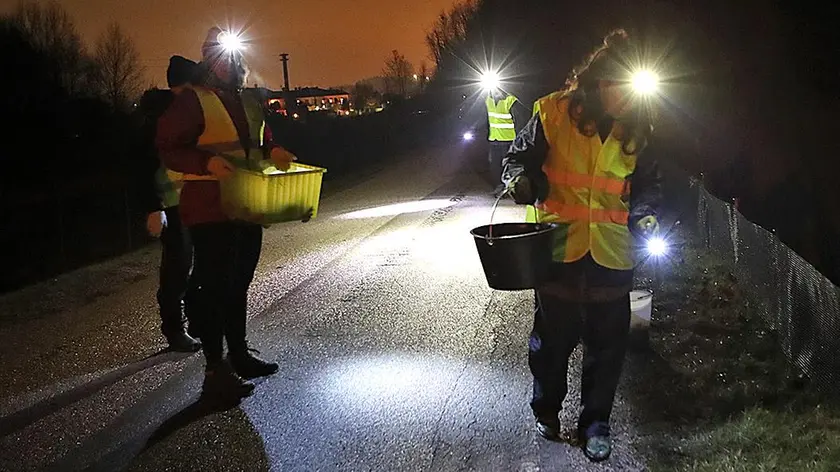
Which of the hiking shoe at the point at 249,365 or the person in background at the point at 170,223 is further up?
the person in background at the point at 170,223

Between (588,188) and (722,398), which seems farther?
(722,398)

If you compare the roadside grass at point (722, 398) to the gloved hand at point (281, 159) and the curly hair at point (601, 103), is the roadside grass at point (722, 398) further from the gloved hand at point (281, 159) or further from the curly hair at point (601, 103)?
the gloved hand at point (281, 159)

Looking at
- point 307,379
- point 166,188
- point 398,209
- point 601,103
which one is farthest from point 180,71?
point 398,209

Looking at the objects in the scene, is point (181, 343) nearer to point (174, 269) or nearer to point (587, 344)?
point (174, 269)

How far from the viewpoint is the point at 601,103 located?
11.3 feet

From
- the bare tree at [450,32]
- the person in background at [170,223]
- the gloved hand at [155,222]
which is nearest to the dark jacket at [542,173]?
the person in background at [170,223]

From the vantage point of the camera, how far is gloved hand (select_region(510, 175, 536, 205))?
11.9ft

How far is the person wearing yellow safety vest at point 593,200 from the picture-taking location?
11.5 feet

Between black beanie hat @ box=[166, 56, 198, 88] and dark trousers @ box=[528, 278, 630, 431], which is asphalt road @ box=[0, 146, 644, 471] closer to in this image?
dark trousers @ box=[528, 278, 630, 431]

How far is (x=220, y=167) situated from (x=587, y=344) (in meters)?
2.11

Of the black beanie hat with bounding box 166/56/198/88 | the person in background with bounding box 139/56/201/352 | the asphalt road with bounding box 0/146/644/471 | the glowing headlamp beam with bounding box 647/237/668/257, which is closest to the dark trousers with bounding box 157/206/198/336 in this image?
the person in background with bounding box 139/56/201/352

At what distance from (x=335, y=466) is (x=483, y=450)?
73 cm

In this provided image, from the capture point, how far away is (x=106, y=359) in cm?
554

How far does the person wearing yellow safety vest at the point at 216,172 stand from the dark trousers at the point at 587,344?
67.1 inches
